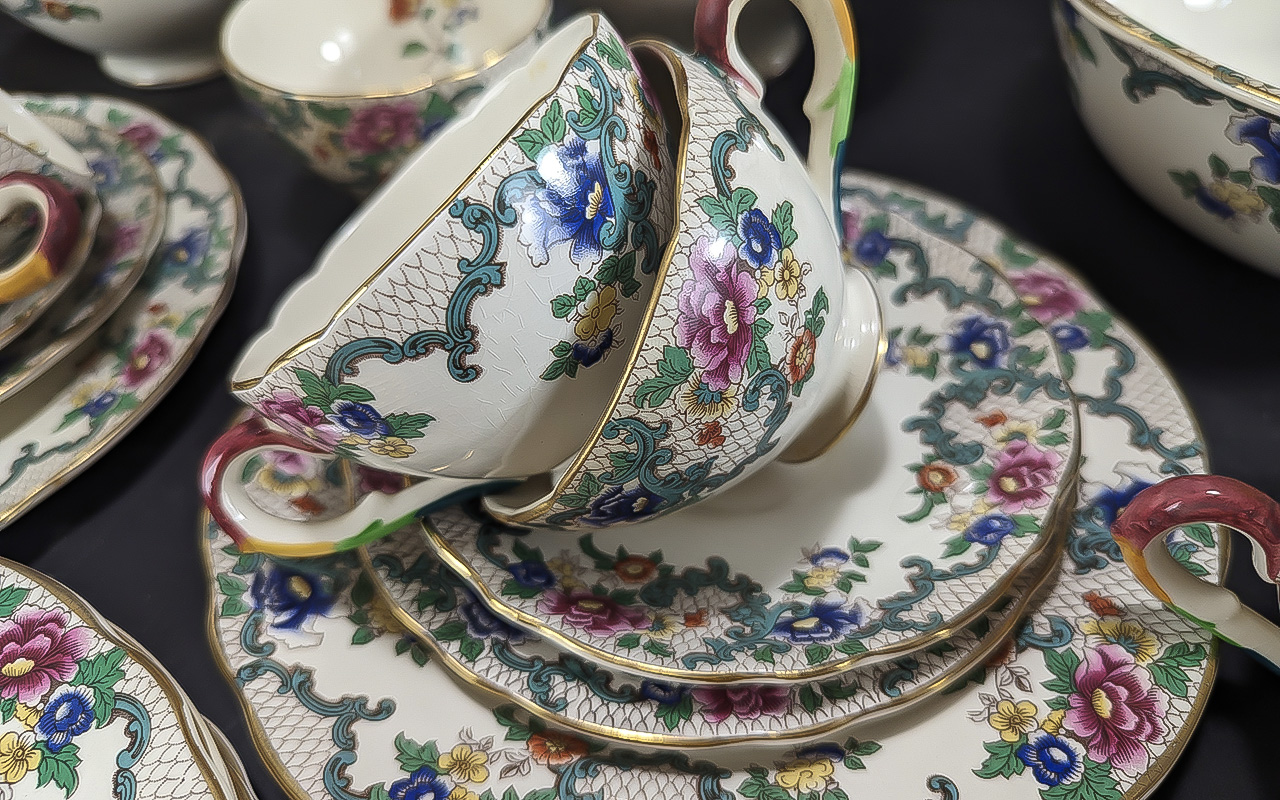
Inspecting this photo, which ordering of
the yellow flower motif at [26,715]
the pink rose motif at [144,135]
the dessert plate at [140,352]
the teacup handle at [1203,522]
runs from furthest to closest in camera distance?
the pink rose motif at [144,135] → the dessert plate at [140,352] → the yellow flower motif at [26,715] → the teacup handle at [1203,522]

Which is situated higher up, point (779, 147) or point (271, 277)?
point (779, 147)

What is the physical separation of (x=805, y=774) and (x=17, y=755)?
0.36 meters

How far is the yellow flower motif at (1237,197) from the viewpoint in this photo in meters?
0.49

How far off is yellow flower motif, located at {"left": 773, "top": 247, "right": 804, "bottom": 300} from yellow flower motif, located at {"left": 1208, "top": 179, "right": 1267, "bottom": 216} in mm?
256

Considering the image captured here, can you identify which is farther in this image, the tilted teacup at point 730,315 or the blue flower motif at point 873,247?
the blue flower motif at point 873,247

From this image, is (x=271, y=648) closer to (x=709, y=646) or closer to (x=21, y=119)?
(x=709, y=646)

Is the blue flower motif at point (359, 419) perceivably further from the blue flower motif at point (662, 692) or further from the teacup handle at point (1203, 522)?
the teacup handle at point (1203, 522)

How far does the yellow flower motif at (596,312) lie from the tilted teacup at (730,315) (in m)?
0.05

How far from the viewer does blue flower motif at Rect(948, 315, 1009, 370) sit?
51cm

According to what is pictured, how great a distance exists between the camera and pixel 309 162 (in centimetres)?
66

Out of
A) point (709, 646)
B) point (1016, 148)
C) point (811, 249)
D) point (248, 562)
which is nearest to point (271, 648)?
point (248, 562)

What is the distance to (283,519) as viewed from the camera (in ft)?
1.58

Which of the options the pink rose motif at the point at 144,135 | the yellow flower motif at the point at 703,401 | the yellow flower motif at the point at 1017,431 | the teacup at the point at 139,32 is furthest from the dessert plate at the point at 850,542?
the teacup at the point at 139,32

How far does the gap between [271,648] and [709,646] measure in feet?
0.72
